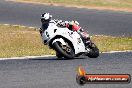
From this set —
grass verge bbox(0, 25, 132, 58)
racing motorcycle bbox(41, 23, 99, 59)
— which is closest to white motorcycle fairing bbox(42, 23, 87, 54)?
racing motorcycle bbox(41, 23, 99, 59)

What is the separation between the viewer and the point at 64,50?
1475cm

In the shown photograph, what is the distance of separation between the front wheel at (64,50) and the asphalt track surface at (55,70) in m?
0.25

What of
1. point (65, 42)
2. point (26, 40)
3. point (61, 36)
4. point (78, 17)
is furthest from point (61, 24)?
point (78, 17)

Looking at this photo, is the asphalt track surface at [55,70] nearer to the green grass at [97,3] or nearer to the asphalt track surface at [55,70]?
the asphalt track surface at [55,70]

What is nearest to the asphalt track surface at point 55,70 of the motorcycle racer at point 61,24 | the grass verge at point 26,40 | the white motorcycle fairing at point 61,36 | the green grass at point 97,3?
the white motorcycle fairing at point 61,36

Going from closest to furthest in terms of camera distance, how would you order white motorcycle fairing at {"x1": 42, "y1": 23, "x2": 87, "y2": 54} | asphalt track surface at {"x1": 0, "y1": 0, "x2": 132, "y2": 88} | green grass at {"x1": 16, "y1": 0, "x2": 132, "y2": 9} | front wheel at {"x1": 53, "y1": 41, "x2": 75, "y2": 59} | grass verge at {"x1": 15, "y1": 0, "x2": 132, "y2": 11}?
asphalt track surface at {"x1": 0, "y1": 0, "x2": 132, "y2": 88} → front wheel at {"x1": 53, "y1": 41, "x2": 75, "y2": 59} → white motorcycle fairing at {"x1": 42, "y1": 23, "x2": 87, "y2": 54} → grass verge at {"x1": 15, "y1": 0, "x2": 132, "y2": 11} → green grass at {"x1": 16, "y1": 0, "x2": 132, "y2": 9}

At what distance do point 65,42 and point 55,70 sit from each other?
2.66 meters

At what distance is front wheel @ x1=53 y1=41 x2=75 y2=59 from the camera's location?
14586 millimetres

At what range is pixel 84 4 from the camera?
3584cm

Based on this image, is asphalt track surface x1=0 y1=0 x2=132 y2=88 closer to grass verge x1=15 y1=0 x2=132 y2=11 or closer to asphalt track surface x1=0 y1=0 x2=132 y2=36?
A: asphalt track surface x1=0 y1=0 x2=132 y2=36

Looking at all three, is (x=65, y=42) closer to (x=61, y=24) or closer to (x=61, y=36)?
(x=61, y=36)

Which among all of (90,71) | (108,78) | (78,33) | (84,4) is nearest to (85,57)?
(78,33)

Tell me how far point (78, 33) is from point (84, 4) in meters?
20.7

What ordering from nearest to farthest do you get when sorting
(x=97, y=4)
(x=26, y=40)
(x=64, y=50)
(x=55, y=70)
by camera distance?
(x=55, y=70), (x=64, y=50), (x=26, y=40), (x=97, y=4)
